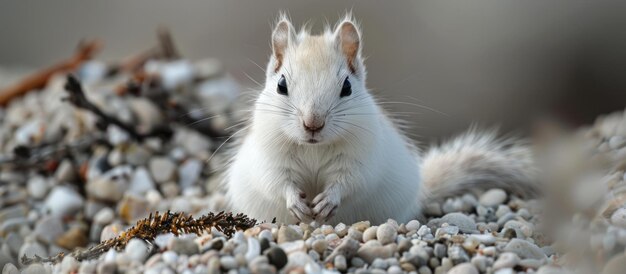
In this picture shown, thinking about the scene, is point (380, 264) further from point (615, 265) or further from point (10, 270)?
point (10, 270)

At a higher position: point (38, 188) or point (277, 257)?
point (277, 257)

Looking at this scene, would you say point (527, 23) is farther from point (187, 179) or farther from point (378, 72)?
point (187, 179)

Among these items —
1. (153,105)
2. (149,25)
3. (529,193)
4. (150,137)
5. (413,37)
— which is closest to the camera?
(529,193)

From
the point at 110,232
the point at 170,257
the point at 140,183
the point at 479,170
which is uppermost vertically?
A: the point at 479,170

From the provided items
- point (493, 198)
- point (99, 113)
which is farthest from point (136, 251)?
point (99, 113)

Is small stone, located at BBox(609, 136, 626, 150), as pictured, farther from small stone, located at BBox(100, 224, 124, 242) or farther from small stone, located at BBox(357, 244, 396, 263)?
small stone, located at BBox(100, 224, 124, 242)

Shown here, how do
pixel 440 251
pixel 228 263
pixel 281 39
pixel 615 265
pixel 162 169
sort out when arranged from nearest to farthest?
pixel 615 265 → pixel 228 263 → pixel 440 251 → pixel 281 39 → pixel 162 169

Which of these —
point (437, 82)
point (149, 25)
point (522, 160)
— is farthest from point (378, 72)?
point (522, 160)

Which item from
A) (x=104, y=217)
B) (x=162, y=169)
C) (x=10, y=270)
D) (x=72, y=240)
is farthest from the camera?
(x=162, y=169)
